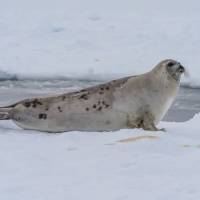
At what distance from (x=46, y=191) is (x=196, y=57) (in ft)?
22.8

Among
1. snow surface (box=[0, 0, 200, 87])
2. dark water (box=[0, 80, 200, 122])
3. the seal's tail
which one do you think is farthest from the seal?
snow surface (box=[0, 0, 200, 87])

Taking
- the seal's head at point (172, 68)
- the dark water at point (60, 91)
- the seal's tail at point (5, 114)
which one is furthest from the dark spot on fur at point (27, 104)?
the dark water at point (60, 91)

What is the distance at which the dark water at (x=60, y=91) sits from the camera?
21.1 ft

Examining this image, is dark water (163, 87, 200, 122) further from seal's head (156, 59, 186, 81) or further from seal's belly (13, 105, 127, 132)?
seal's belly (13, 105, 127, 132)

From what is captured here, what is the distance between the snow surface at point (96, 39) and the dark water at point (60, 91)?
509mm

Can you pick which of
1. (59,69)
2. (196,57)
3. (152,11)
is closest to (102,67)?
(59,69)

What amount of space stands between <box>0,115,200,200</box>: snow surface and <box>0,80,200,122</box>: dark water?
6.36 feet

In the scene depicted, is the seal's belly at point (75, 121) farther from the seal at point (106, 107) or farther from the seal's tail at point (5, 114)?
the seal's tail at point (5, 114)

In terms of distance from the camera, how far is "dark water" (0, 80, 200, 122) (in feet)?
21.1

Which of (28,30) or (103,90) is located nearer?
(103,90)

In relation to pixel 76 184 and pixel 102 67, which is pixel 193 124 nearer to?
pixel 76 184

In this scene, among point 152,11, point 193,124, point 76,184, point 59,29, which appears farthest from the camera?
point 152,11

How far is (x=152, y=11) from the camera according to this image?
13766mm

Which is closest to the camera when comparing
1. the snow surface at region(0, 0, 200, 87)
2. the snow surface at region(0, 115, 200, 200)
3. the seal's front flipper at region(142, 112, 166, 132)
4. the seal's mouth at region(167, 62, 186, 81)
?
the snow surface at region(0, 115, 200, 200)
